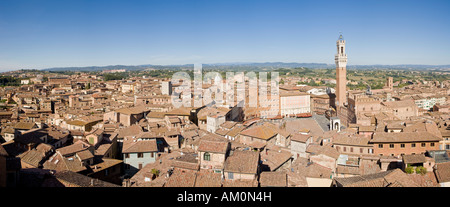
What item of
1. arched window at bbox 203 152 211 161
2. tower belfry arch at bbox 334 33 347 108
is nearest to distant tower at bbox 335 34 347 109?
tower belfry arch at bbox 334 33 347 108

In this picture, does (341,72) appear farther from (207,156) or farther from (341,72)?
(207,156)

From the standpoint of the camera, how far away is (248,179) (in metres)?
11.8

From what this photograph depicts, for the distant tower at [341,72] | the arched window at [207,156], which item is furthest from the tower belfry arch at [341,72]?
the arched window at [207,156]

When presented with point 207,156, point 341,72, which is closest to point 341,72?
point 341,72

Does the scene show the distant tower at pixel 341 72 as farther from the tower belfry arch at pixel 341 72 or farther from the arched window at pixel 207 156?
the arched window at pixel 207 156

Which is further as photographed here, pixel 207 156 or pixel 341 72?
pixel 341 72

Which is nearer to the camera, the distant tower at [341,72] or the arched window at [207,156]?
the arched window at [207,156]

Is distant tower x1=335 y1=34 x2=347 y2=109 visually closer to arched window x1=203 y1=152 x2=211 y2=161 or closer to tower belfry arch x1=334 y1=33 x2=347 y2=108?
tower belfry arch x1=334 y1=33 x2=347 y2=108

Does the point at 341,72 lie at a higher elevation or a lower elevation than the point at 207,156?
higher

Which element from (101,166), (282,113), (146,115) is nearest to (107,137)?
(101,166)

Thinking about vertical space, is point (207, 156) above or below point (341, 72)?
below
